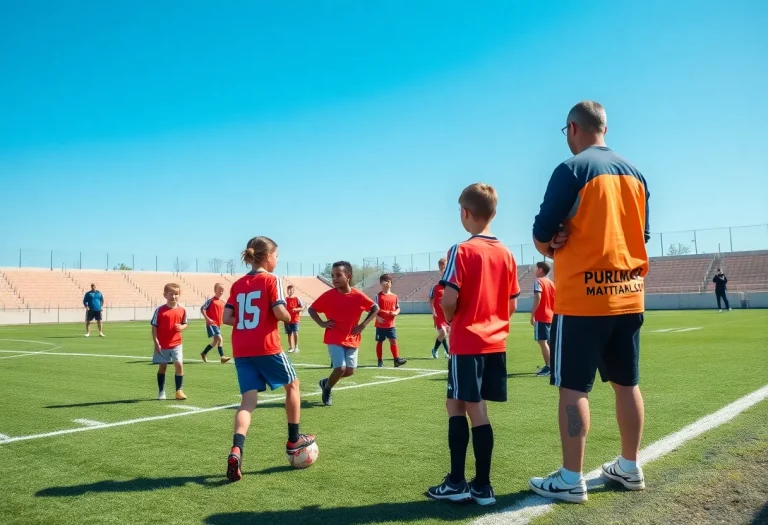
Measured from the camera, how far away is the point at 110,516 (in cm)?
370

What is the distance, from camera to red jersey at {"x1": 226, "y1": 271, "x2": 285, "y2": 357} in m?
4.87

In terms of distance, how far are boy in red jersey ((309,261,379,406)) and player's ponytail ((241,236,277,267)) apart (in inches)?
99.5

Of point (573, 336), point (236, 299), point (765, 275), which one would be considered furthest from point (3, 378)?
point (765, 275)

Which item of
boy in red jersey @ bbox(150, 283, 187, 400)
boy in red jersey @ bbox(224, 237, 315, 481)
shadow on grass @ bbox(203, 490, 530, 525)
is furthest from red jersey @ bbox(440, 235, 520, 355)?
boy in red jersey @ bbox(150, 283, 187, 400)

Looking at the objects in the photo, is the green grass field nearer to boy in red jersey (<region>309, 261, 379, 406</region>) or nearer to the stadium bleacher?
boy in red jersey (<region>309, 261, 379, 406</region>)

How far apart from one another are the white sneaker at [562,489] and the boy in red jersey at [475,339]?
0.33 meters

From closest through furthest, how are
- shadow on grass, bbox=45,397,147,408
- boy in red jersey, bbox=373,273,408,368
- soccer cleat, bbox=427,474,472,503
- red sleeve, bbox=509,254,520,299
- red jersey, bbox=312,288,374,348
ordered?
1. soccer cleat, bbox=427,474,472,503
2. red sleeve, bbox=509,254,520,299
3. red jersey, bbox=312,288,374,348
4. shadow on grass, bbox=45,397,147,408
5. boy in red jersey, bbox=373,273,408,368

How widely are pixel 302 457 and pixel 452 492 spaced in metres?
1.40

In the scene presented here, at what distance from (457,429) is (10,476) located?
3467 mm

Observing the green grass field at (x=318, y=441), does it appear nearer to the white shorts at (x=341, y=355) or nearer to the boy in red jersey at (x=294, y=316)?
the white shorts at (x=341, y=355)

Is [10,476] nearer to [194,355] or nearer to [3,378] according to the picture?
[3,378]

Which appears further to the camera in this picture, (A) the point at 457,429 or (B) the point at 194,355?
(B) the point at 194,355

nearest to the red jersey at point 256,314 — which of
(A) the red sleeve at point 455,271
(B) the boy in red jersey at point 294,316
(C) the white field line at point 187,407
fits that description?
(A) the red sleeve at point 455,271

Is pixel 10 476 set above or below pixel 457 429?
below
